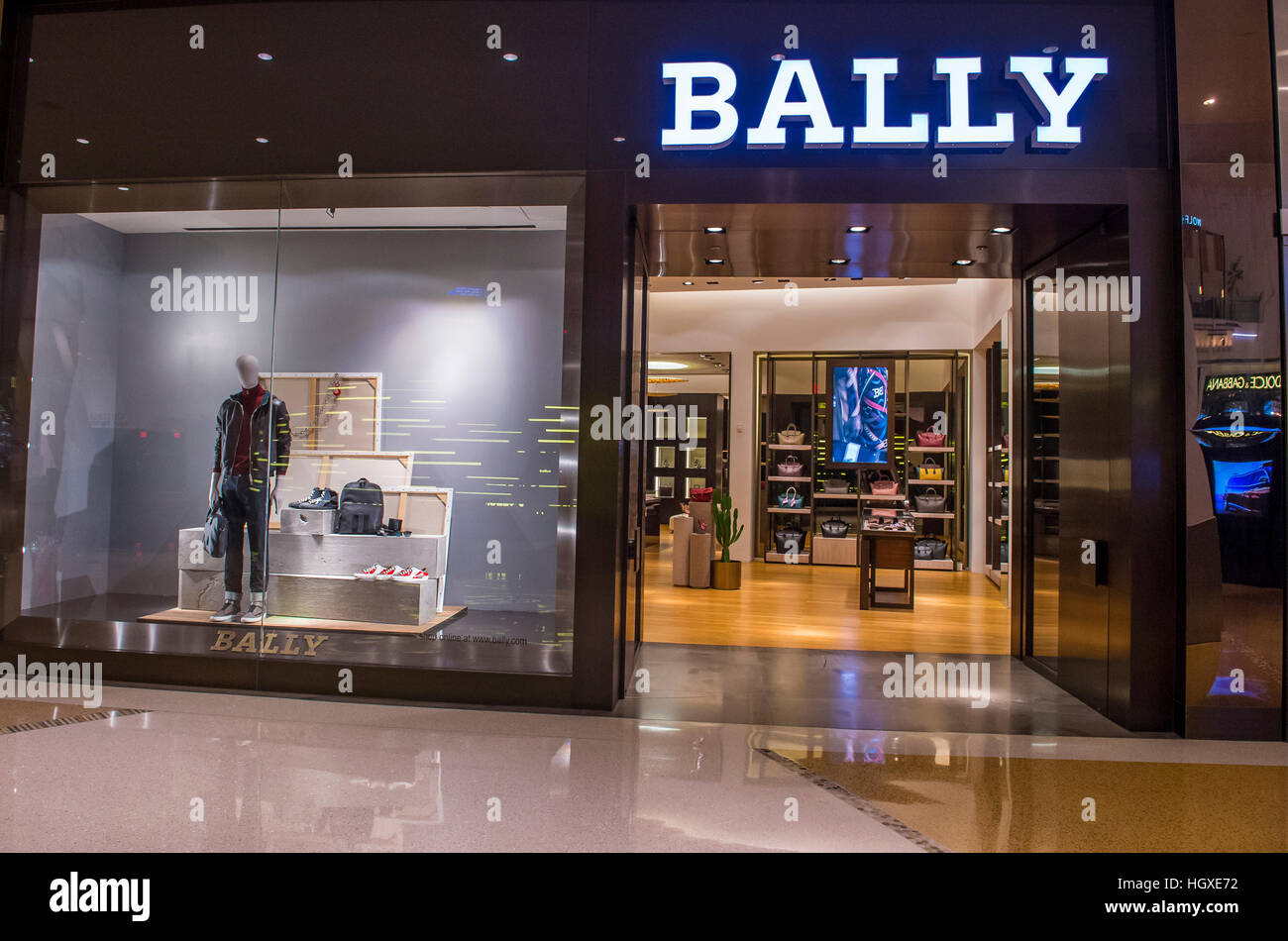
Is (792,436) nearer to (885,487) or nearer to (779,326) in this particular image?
(885,487)

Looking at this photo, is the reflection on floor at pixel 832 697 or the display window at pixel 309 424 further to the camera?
the display window at pixel 309 424

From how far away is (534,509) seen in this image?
13.7ft

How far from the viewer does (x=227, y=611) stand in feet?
14.5

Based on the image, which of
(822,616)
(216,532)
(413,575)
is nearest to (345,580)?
(413,575)

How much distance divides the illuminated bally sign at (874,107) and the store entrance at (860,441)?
34cm

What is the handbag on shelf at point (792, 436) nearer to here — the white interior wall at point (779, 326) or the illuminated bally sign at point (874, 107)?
the white interior wall at point (779, 326)

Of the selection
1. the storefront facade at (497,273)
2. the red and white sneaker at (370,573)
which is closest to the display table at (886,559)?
the storefront facade at (497,273)

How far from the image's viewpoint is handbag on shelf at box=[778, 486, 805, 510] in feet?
35.9

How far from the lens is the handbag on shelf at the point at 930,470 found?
1062 centimetres

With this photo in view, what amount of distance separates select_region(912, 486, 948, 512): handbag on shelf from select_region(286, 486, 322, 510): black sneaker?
840 centimetres

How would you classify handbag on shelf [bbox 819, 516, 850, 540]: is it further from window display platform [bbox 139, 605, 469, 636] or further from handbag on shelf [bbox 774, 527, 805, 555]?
window display platform [bbox 139, 605, 469, 636]

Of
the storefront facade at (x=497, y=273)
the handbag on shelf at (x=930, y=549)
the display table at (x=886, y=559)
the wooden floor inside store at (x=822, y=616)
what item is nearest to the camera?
the storefront facade at (x=497, y=273)

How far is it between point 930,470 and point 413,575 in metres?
8.31
